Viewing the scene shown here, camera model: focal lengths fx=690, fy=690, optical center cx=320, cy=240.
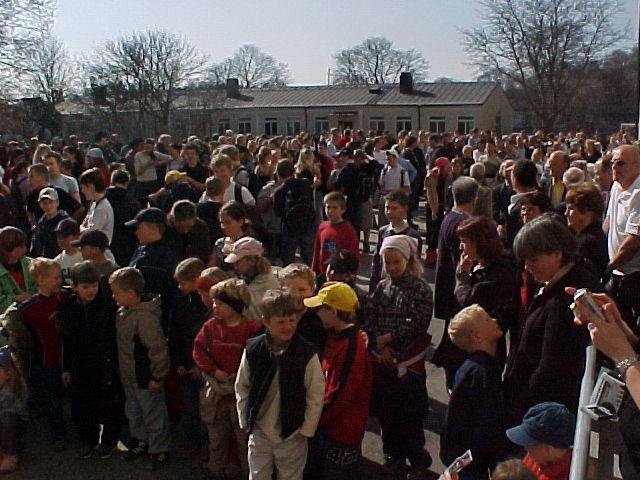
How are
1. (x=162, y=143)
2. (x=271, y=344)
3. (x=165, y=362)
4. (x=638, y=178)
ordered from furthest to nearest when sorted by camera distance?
1. (x=162, y=143)
2. (x=638, y=178)
3. (x=165, y=362)
4. (x=271, y=344)

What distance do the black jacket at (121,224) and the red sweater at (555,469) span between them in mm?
4953

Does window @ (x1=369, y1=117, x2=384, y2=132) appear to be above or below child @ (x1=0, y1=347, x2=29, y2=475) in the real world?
above

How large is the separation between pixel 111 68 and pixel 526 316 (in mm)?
35717

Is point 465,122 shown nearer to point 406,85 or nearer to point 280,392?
point 406,85

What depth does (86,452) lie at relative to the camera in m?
4.95

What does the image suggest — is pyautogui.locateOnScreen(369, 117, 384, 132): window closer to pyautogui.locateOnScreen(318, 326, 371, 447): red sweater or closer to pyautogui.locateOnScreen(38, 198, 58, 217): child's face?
pyautogui.locateOnScreen(38, 198, 58, 217): child's face

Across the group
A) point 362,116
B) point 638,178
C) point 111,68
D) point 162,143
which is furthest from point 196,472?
point 362,116

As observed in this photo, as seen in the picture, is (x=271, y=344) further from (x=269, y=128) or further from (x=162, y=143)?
(x=269, y=128)

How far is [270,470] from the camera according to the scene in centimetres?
392

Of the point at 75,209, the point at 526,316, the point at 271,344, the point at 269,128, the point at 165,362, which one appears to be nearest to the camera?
the point at 526,316

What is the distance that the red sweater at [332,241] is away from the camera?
6.33 metres

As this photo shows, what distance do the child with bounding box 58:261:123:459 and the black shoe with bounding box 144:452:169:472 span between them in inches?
15.1

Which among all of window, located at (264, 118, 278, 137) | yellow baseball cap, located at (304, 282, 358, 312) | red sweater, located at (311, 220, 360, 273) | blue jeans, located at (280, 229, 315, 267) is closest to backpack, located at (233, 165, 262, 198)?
blue jeans, located at (280, 229, 315, 267)

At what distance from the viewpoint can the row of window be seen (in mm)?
52750
